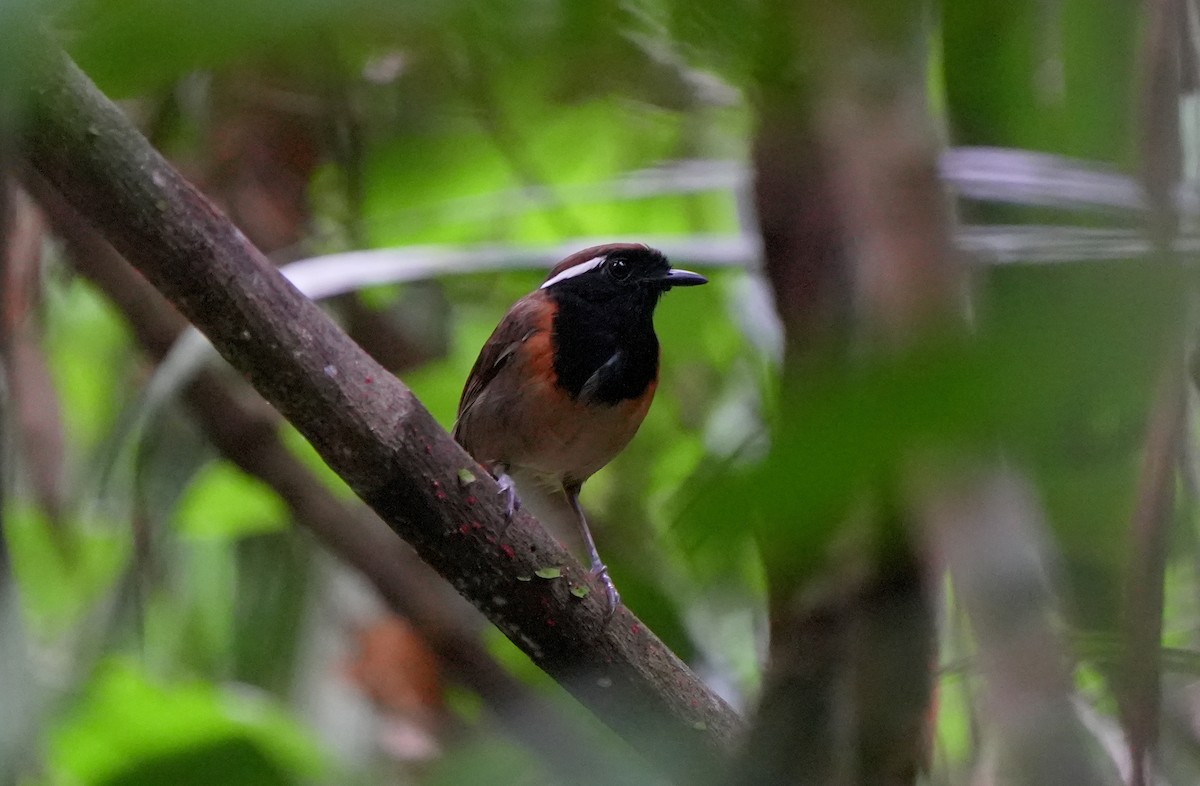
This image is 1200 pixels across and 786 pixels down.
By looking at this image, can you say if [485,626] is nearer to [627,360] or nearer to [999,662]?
[627,360]

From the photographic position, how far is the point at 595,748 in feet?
2.40

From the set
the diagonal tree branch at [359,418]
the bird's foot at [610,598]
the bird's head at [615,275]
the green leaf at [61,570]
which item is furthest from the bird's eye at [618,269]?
the green leaf at [61,570]

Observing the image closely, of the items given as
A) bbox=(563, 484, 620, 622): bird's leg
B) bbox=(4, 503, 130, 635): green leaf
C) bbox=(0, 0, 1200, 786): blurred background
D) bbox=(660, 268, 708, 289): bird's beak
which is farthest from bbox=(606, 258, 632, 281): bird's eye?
bbox=(4, 503, 130, 635): green leaf

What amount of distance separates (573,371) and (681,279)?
351mm

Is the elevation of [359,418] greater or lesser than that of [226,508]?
greater

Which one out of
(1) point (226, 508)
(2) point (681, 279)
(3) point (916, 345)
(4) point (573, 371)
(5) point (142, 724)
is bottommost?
(1) point (226, 508)

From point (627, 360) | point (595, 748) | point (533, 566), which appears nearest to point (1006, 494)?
point (595, 748)

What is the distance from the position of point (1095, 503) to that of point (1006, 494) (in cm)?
6

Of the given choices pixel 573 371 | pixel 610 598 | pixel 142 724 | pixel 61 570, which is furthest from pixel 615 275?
pixel 61 570

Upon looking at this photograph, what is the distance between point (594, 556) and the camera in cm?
266

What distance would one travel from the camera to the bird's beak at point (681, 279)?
2.92 m

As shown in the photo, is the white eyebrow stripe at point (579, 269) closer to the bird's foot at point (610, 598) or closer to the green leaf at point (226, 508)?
the bird's foot at point (610, 598)

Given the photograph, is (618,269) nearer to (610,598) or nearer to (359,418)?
(610,598)

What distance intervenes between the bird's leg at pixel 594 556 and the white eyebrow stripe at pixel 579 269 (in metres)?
0.55
